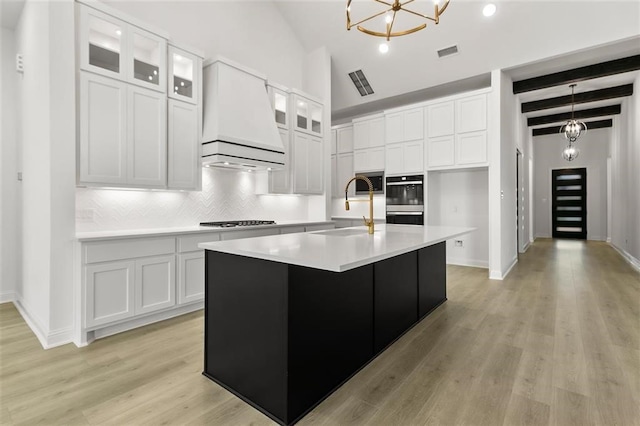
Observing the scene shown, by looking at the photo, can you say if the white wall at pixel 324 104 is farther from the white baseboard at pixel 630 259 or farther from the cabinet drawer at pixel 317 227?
the white baseboard at pixel 630 259

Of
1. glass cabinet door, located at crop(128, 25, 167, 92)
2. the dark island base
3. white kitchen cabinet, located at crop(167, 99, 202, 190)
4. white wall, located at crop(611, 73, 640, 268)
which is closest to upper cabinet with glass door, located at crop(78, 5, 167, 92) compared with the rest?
glass cabinet door, located at crop(128, 25, 167, 92)

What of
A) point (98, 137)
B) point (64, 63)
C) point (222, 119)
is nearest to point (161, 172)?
point (98, 137)

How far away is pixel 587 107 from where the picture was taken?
8016mm

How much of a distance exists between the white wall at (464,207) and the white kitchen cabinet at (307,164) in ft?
6.82

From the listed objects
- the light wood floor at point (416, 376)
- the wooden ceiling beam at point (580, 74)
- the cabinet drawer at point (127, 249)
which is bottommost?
the light wood floor at point (416, 376)

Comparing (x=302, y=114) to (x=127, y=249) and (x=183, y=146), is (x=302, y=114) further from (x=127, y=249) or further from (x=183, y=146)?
(x=127, y=249)

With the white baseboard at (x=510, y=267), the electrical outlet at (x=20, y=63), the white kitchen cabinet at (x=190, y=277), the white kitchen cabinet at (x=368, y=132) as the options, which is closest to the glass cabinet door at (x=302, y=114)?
the white kitchen cabinet at (x=368, y=132)

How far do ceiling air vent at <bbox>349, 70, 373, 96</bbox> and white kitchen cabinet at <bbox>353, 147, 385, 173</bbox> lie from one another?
3.95 ft

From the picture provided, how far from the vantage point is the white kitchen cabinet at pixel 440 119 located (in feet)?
18.0

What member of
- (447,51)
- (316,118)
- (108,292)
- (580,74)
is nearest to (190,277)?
(108,292)

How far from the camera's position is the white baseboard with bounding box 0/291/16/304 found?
3.95 m

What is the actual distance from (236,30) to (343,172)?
11.4 feet

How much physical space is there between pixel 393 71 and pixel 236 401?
5857mm

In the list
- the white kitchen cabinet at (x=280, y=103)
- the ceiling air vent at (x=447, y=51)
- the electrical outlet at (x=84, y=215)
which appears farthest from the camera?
the ceiling air vent at (x=447, y=51)
